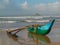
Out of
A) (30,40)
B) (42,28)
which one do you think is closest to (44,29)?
(42,28)

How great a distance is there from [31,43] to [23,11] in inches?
1160

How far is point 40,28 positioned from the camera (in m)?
11.5

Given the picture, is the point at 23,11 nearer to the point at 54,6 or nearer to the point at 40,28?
the point at 54,6

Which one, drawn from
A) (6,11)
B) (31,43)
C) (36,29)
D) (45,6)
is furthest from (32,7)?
(31,43)

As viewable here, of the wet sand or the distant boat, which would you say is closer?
the wet sand

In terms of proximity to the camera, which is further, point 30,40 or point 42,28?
point 42,28

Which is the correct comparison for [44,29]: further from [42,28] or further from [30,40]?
[30,40]

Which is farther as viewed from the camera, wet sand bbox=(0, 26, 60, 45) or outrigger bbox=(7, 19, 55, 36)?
outrigger bbox=(7, 19, 55, 36)

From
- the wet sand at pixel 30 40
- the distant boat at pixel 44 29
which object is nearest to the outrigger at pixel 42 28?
the distant boat at pixel 44 29

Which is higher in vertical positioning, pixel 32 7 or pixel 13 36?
pixel 13 36

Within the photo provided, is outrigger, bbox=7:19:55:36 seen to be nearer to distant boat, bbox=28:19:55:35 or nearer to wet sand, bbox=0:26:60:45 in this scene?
distant boat, bbox=28:19:55:35

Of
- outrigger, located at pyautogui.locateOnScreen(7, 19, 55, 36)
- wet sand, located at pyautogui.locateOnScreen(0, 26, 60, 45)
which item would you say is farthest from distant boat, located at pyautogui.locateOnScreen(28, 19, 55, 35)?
wet sand, located at pyautogui.locateOnScreen(0, 26, 60, 45)

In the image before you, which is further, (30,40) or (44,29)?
(44,29)

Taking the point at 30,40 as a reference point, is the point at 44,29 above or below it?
below
